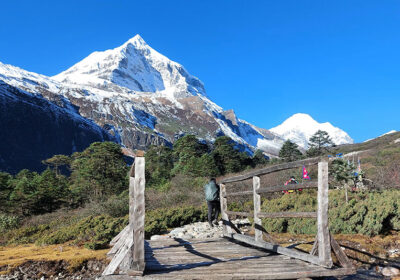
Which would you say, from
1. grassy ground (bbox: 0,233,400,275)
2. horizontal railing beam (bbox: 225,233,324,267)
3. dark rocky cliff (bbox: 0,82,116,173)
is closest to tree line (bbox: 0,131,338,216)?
grassy ground (bbox: 0,233,400,275)

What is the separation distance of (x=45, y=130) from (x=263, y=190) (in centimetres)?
11578

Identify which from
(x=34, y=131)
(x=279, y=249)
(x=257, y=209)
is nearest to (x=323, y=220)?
(x=279, y=249)

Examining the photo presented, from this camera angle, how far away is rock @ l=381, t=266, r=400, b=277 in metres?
6.61

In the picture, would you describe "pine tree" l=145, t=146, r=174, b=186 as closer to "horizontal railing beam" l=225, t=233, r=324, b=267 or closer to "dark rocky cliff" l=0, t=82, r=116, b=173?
"horizontal railing beam" l=225, t=233, r=324, b=267

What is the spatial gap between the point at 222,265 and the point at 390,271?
465 centimetres

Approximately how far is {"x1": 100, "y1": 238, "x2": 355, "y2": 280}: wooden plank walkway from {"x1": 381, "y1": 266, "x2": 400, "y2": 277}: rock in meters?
3.31

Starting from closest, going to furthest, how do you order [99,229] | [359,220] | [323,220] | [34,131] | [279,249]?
[323,220] < [279,249] < [359,220] < [99,229] < [34,131]

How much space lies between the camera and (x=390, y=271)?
21.9ft

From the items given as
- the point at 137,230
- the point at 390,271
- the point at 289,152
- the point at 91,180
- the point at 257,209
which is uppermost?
the point at 289,152

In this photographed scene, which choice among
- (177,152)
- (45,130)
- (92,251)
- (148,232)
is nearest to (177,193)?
(148,232)

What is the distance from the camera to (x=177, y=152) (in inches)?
1689

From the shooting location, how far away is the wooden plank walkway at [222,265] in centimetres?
375

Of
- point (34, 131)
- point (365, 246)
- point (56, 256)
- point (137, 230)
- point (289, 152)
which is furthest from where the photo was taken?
point (34, 131)

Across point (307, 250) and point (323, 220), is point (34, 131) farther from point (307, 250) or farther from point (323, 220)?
point (323, 220)
